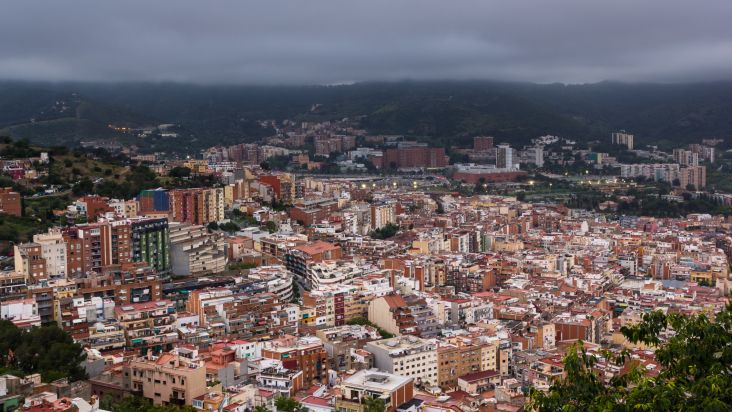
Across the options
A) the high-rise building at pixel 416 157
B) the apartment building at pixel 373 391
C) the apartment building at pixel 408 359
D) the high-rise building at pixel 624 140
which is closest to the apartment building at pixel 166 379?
the apartment building at pixel 373 391

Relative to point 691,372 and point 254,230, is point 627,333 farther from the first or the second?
point 254,230

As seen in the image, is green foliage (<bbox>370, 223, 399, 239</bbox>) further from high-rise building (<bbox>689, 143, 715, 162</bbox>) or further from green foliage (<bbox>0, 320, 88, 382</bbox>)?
high-rise building (<bbox>689, 143, 715, 162</bbox>)

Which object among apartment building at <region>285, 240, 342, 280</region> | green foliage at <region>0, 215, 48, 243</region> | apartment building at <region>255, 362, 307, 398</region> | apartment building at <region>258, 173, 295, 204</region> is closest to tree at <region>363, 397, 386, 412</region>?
apartment building at <region>255, 362, 307, 398</region>

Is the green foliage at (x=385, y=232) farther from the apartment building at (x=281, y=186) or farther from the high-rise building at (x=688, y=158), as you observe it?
the high-rise building at (x=688, y=158)

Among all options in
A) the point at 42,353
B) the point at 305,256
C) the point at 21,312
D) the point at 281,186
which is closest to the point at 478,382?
the point at 42,353

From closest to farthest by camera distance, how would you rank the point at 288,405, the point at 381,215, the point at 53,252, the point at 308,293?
the point at 288,405
the point at 53,252
the point at 308,293
the point at 381,215

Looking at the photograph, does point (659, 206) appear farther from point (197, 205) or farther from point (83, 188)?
point (83, 188)
